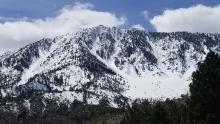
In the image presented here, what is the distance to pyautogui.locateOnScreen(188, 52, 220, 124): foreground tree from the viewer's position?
1466 inches

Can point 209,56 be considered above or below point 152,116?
above

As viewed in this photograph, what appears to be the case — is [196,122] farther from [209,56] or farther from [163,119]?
[163,119]

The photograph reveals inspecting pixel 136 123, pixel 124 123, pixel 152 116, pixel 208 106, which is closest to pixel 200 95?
pixel 208 106

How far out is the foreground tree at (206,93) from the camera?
122 ft

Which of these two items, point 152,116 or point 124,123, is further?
point 124,123

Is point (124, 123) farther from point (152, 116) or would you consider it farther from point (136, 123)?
point (152, 116)

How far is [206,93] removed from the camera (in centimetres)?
3778

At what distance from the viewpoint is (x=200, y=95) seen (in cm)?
3788

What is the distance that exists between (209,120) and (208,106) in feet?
5.09

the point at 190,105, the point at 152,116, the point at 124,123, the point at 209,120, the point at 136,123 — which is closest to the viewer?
the point at 209,120

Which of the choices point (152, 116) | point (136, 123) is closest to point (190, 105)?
point (152, 116)

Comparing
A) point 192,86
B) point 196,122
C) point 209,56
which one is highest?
point 209,56

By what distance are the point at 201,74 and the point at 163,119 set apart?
21255mm

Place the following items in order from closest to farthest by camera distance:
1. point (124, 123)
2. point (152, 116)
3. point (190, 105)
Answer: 1. point (190, 105)
2. point (152, 116)
3. point (124, 123)
